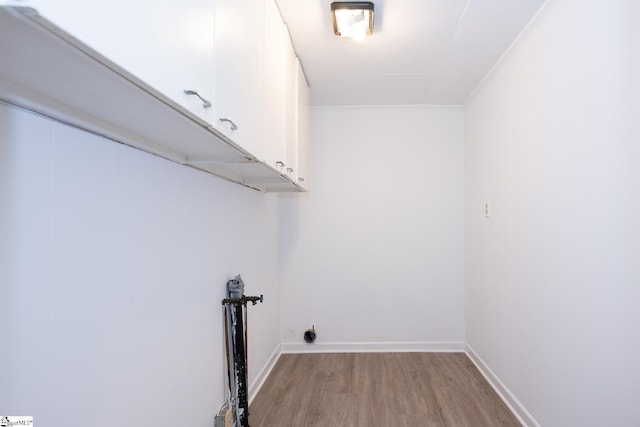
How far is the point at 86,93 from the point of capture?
2.61ft

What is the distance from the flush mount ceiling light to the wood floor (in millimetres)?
2324

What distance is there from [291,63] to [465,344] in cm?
292

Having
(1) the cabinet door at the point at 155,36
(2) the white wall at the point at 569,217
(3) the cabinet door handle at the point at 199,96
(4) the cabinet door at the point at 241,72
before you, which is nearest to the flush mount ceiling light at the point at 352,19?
(4) the cabinet door at the point at 241,72

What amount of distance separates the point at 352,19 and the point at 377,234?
6.67 ft

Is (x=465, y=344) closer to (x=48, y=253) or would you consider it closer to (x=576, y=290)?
(x=576, y=290)

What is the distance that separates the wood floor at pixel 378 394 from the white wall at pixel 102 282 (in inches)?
29.1

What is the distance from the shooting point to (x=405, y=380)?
9.21ft

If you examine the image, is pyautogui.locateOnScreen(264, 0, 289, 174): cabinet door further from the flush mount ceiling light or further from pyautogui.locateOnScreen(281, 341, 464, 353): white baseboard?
pyautogui.locateOnScreen(281, 341, 464, 353): white baseboard

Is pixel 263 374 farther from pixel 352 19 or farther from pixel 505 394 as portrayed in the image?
pixel 352 19

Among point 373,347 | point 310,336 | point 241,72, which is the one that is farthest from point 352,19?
point 373,347

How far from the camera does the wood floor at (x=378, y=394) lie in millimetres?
2266

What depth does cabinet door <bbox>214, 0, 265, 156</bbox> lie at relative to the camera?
1089 millimetres

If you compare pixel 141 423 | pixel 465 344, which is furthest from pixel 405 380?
pixel 141 423

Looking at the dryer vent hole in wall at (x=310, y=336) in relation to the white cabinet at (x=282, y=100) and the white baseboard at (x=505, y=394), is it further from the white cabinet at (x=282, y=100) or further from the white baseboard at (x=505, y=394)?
the white cabinet at (x=282, y=100)
